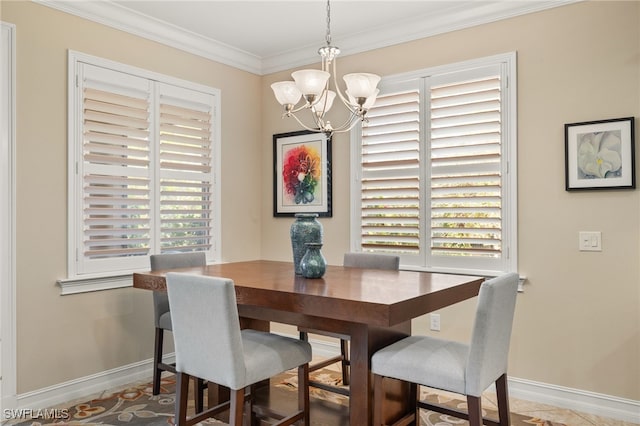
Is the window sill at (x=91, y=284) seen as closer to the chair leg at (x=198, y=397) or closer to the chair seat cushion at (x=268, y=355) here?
the chair leg at (x=198, y=397)

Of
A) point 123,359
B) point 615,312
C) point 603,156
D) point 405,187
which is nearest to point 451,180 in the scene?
point 405,187

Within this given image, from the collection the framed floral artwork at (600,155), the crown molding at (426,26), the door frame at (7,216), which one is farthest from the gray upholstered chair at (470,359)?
the door frame at (7,216)

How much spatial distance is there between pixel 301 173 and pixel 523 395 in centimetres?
248

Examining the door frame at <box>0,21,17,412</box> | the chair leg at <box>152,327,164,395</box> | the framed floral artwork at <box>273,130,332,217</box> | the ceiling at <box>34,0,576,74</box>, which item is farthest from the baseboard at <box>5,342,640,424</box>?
the ceiling at <box>34,0,576,74</box>

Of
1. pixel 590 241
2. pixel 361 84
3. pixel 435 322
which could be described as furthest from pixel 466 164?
pixel 361 84

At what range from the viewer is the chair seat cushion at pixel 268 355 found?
2.19 meters

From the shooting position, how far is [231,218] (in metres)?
4.42

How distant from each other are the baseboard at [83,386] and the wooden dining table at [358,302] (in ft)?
3.41

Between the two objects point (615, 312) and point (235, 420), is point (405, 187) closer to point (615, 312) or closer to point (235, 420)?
point (615, 312)

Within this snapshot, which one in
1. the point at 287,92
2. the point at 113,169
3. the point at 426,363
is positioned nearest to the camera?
the point at 426,363

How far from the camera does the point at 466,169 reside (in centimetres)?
348

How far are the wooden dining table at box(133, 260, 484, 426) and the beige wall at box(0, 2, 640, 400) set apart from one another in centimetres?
83

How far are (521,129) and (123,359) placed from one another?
3.24 metres

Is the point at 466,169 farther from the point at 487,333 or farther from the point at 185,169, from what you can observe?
the point at 185,169
